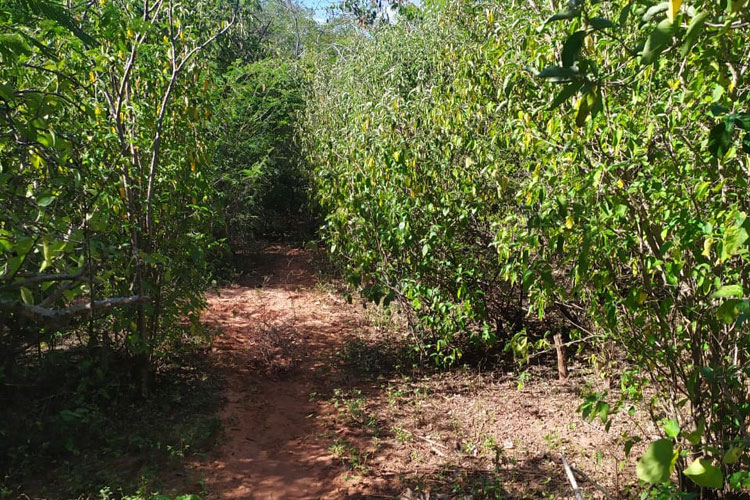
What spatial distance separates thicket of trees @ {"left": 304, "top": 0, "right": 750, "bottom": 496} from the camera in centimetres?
158

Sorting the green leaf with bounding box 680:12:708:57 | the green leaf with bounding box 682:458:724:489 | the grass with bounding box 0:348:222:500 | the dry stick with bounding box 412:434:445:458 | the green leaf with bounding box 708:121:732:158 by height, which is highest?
the green leaf with bounding box 680:12:708:57

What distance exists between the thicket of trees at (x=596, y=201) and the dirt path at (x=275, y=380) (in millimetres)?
1240

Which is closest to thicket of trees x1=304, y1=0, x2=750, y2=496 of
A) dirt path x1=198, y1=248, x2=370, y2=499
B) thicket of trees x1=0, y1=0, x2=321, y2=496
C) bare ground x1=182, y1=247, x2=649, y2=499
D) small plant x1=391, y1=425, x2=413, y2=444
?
bare ground x1=182, y1=247, x2=649, y2=499

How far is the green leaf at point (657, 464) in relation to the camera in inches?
31.9

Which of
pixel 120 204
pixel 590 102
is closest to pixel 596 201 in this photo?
pixel 590 102

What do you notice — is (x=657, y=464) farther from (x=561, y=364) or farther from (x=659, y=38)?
(x=561, y=364)

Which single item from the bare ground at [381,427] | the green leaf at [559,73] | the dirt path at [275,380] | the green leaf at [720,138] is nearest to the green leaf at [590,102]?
the green leaf at [559,73]

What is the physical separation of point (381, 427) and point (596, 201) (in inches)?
106

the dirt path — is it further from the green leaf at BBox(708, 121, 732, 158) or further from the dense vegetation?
the green leaf at BBox(708, 121, 732, 158)

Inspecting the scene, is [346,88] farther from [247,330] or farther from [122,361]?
[122,361]

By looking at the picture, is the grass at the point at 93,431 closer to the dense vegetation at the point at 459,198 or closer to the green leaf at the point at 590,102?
the dense vegetation at the point at 459,198

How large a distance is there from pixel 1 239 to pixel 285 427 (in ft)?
10.3

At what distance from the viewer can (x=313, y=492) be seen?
11.7 ft

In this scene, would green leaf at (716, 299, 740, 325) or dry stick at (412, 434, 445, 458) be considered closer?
green leaf at (716, 299, 740, 325)
